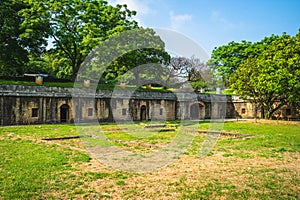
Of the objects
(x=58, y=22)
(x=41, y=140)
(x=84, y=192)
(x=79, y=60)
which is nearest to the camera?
(x=84, y=192)

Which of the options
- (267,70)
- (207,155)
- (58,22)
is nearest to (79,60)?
(58,22)

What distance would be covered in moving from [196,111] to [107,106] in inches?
466

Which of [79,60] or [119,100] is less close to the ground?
[79,60]

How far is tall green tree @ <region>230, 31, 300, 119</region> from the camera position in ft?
71.6

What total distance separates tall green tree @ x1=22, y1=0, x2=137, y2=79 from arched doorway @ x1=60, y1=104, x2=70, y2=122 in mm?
5164

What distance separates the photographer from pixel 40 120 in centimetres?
2064

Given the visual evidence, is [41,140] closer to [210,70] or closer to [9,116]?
[9,116]

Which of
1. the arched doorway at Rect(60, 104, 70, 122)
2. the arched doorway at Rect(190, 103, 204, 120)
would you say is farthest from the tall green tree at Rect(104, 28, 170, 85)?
the arched doorway at Rect(190, 103, 204, 120)

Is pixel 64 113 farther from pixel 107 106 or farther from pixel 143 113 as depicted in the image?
pixel 143 113

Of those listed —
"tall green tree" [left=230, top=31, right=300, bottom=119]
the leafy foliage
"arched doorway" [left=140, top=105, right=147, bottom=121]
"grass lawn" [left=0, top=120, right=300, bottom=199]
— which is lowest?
"grass lawn" [left=0, top=120, right=300, bottom=199]

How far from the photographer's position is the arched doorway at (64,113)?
2227 centimetres

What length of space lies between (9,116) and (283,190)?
1868 centimetres

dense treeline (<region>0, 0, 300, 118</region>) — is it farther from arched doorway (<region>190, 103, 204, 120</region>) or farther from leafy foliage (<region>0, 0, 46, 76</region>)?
arched doorway (<region>190, 103, 204, 120</region>)

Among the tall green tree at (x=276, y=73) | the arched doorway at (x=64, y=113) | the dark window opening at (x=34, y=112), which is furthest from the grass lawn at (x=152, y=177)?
the tall green tree at (x=276, y=73)
